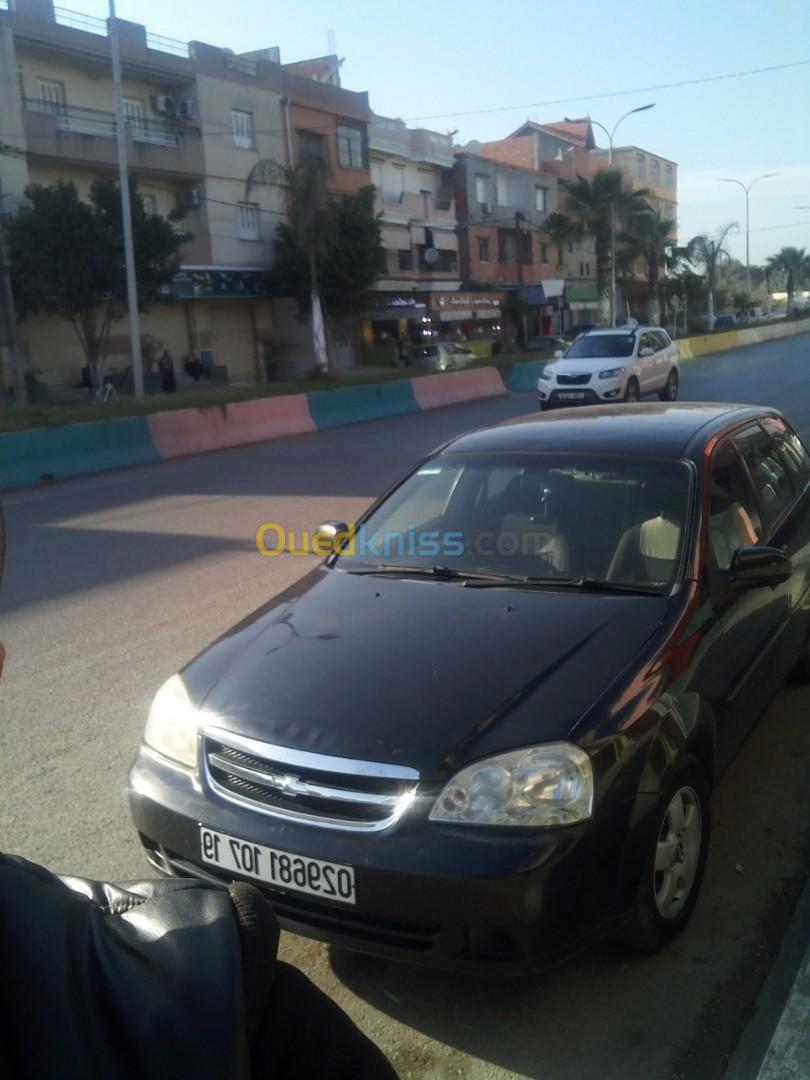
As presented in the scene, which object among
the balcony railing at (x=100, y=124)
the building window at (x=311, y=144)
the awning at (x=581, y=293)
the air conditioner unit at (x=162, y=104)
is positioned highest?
the air conditioner unit at (x=162, y=104)

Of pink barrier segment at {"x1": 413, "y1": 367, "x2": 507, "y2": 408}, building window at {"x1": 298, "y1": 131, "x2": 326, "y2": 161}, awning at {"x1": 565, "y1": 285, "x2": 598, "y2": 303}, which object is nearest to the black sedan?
pink barrier segment at {"x1": 413, "y1": 367, "x2": 507, "y2": 408}

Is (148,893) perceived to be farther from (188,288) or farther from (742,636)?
(188,288)

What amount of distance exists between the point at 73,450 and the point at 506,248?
4756cm

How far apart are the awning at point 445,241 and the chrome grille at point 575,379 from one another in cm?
3104

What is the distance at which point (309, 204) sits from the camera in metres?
33.9

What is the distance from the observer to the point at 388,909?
2686 mm

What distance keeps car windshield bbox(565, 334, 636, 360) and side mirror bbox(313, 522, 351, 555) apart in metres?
18.7

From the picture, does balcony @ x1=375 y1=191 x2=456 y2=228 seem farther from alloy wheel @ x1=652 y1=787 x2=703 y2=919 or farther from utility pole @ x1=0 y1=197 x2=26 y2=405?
alloy wheel @ x1=652 y1=787 x2=703 y2=919

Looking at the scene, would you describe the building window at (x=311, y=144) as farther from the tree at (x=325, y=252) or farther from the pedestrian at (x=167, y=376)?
the pedestrian at (x=167, y=376)

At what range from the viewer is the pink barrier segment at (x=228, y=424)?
55.5 ft

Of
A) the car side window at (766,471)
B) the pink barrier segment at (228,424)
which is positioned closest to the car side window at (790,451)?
the car side window at (766,471)

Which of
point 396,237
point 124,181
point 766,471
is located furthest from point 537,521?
point 396,237

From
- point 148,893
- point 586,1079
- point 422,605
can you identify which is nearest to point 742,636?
point 422,605

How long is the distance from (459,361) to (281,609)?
108ft
